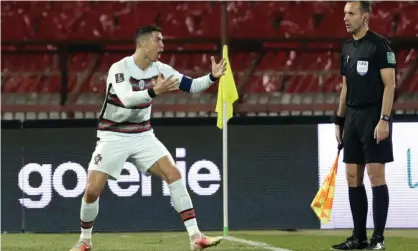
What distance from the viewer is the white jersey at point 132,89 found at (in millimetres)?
7547

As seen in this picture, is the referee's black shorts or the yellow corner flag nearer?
the referee's black shorts

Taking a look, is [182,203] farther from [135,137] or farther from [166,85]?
[166,85]

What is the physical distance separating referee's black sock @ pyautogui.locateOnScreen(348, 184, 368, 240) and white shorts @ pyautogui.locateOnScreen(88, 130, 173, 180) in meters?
1.65

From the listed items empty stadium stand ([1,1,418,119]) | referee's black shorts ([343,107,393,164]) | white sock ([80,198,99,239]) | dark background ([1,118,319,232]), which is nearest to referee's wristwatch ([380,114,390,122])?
referee's black shorts ([343,107,393,164])

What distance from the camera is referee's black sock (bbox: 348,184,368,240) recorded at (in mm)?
8031

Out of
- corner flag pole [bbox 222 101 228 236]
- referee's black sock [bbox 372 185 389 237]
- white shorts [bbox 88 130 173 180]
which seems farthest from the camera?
corner flag pole [bbox 222 101 228 236]

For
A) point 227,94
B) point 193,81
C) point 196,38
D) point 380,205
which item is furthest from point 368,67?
point 196,38

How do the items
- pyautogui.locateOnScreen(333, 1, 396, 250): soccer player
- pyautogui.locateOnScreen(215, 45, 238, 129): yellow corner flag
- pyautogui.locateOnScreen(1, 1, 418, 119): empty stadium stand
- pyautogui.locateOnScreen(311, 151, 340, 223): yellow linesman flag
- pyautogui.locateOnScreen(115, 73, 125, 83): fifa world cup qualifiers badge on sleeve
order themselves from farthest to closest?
pyautogui.locateOnScreen(1, 1, 418, 119): empty stadium stand
pyautogui.locateOnScreen(215, 45, 238, 129): yellow corner flag
pyautogui.locateOnScreen(311, 151, 340, 223): yellow linesman flag
pyautogui.locateOnScreen(333, 1, 396, 250): soccer player
pyautogui.locateOnScreen(115, 73, 125, 83): fifa world cup qualifiers badge on sleeve

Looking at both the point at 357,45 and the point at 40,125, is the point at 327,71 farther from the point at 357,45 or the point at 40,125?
the point at 357,45

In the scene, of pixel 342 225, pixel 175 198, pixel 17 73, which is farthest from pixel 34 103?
pixel 175 198

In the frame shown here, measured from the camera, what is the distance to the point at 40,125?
11.3 meters

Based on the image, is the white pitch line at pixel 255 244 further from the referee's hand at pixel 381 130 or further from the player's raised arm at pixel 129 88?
the player's raised arm at pixel 129 88

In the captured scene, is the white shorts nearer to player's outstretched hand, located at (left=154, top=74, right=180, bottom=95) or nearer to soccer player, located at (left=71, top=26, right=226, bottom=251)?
soccer player, located at (left=71, top=26, right=226, bottom=251)

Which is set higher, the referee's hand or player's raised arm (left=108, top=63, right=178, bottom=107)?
player's raised arm (left=108, top=63, right=178, bottom=107)
